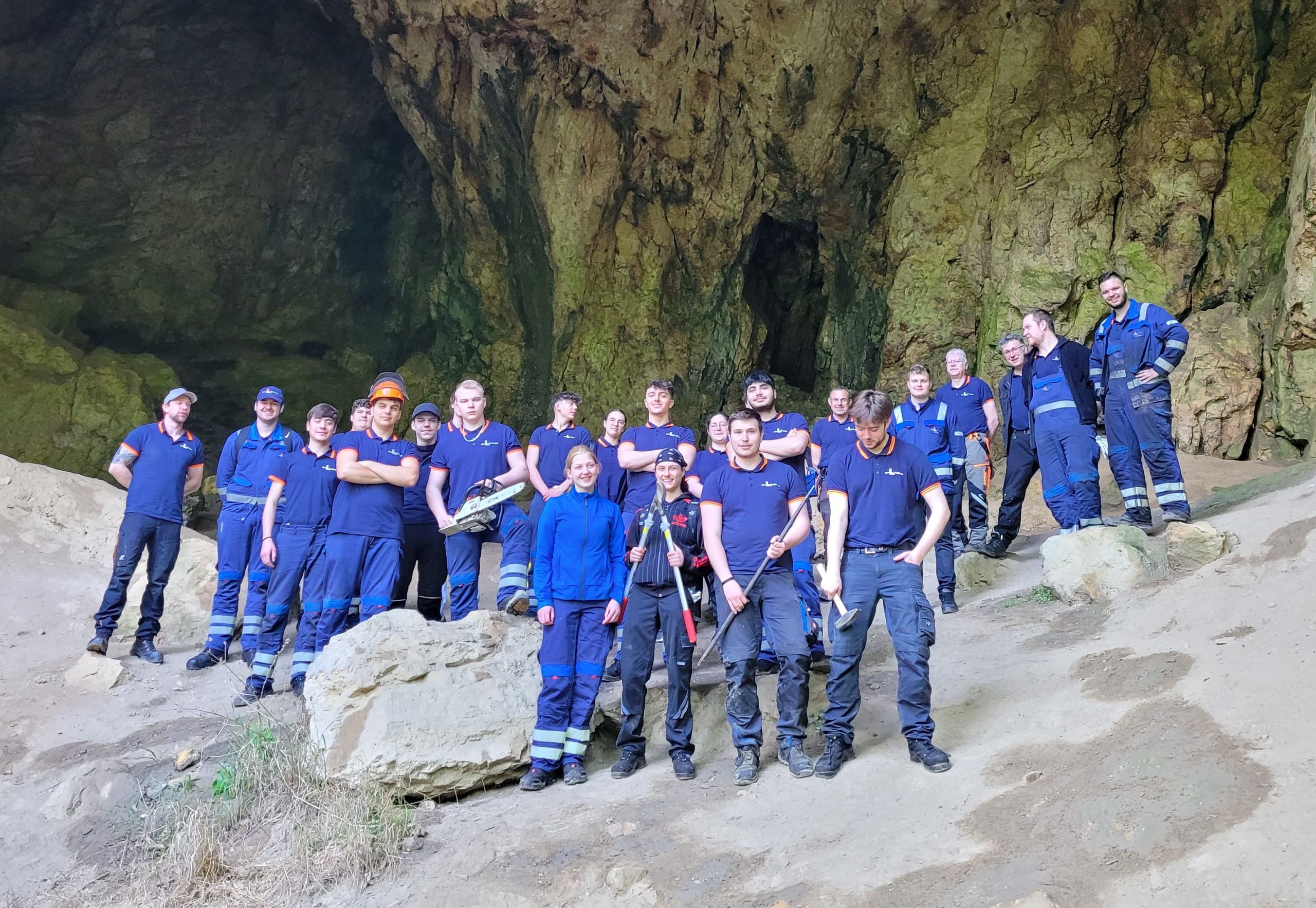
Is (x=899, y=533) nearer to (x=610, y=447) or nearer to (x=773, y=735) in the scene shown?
(x=773, y=735)

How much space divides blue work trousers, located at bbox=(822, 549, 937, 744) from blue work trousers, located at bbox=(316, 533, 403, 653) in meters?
2.79

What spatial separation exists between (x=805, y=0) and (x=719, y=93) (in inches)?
64.6

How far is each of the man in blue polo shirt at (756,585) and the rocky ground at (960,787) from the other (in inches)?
8.7

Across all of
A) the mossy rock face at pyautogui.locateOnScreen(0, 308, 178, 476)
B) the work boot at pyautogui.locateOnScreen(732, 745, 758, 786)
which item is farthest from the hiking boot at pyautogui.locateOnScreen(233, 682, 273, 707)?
the mossy rock face at pyautogui.locateOnScreen(0, 308, 178, 476)

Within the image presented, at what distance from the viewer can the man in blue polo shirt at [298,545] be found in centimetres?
599

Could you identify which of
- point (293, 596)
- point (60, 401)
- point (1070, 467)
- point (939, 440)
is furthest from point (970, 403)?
point (60, 401)

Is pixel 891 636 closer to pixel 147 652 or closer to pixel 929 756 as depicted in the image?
pixel 929 756

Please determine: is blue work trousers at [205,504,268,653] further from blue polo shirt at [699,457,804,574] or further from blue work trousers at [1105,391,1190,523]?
blue work trousers at [1105,391,1190,523]

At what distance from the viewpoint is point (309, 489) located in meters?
6.39

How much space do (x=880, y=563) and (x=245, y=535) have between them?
183 inches

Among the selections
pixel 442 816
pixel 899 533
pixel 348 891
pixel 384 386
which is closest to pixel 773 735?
pixel 899 533

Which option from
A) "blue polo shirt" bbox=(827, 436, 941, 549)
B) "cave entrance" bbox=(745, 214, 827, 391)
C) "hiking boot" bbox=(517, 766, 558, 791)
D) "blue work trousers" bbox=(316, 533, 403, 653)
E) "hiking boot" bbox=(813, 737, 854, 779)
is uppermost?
"cave entrance" bbox=(745, 214, 827, 391)

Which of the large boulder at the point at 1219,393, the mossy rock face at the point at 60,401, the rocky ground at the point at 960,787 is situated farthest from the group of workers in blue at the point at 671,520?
the mossy rock face at the point at 60,401

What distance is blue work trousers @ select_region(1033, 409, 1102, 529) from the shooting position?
6.46 m
